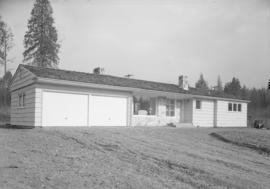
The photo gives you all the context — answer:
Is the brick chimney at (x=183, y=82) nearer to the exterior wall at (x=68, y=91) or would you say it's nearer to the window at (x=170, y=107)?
the window at (x=170, y=107)

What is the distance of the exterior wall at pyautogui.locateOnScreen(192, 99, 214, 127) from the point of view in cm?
2466

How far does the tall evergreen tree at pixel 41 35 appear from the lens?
35250 millimetres

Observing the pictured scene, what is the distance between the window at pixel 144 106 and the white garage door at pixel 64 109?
515 centimetres

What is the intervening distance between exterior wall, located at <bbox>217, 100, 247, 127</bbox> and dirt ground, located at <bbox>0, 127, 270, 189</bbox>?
14.1 meters

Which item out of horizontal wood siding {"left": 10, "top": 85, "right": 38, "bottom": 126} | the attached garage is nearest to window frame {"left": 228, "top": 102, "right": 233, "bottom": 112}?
the attached garage

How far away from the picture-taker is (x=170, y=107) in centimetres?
2412

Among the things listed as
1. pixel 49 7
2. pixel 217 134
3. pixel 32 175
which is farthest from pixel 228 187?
pixel 49 7

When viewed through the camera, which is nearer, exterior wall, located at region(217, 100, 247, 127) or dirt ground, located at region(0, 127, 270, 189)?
dirt ground, located at region(0, 127, 270, 189)

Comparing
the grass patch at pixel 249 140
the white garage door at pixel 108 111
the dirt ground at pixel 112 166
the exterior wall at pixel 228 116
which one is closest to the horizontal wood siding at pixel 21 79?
the white garage door at pixel 108 111

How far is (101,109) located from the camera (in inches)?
728

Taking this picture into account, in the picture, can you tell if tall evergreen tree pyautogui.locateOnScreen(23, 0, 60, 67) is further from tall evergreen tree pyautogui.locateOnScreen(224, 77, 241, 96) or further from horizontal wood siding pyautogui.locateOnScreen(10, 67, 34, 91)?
tall evergreen tree pyautogui.locateOnScreen(224, 77, 241, 96)

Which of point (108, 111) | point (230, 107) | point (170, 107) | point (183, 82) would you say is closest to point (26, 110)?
point (108, 111)

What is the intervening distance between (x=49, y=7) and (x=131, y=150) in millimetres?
31208

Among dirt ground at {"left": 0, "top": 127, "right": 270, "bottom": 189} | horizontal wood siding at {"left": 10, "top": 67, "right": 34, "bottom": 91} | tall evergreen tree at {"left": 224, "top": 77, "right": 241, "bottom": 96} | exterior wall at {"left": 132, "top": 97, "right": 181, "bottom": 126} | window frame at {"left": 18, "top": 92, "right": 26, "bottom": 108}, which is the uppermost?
tall evergreen tree at {"left": 224, "top": 77, "right": 241, "bottom": 96}
